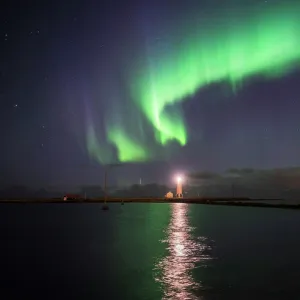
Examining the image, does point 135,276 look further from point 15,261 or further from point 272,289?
point 15,261

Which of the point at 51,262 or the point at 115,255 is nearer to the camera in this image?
the point at 51,262

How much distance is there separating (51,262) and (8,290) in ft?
30.9

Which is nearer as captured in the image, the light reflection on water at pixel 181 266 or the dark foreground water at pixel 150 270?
the light reflection on water at pixel 181 266

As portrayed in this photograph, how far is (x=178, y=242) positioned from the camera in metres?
44.6

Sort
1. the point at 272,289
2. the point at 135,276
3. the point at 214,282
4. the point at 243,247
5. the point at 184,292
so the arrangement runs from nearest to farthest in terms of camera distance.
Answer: the point at 184,292, the point at 272,289, the point at 214,282, the point at 135,276, the point at 243,247

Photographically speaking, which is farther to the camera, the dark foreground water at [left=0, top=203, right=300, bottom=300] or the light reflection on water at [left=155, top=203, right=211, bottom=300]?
the dark foreground water at [left=0, top=203, right=300, bottom=300]

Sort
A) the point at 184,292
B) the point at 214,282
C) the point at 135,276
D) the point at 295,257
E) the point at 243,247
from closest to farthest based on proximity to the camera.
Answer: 1. the point at 184,292
2. the point at 214,282
3. the point at 135,276
4. the point at 295,257
5. the point at 243,247

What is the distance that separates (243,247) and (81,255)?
19.1 metres

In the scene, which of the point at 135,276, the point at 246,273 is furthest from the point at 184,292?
the point at 246,273

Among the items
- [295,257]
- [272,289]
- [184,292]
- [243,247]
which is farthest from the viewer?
[243,247]

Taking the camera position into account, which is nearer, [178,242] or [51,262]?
[51,262]

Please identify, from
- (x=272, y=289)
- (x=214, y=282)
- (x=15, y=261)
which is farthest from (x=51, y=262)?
(x=272, y=289)

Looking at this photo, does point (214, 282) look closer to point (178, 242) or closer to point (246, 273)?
point (246, 273)

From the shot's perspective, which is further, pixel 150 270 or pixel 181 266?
pixel 181 266
